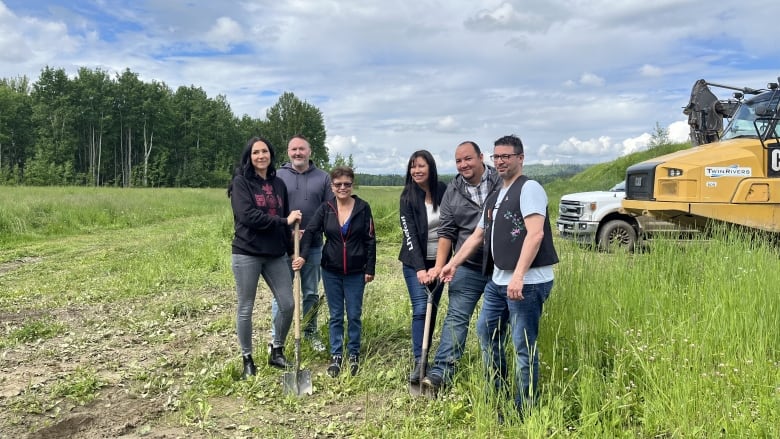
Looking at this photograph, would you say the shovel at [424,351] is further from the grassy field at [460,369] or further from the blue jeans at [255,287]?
the blue jeans at [255,287]

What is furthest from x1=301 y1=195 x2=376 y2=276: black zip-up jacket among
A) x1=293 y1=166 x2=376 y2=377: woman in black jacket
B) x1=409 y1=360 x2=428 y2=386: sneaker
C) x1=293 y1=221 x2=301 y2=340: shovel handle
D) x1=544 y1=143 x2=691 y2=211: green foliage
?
x1=544 y1=143 x2=691 y2=211: green foliage

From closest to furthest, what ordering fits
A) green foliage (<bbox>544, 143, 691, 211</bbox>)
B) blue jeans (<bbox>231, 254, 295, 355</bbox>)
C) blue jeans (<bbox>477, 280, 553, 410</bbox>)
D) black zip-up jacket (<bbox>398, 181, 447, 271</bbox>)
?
blue jeans (<bbox>477, 280, 553, 410</bbox>) < black zip-up jacket (<bbox>398, 181, 447, 271</bbox>) < blue jeans (<bbox>231, 254, 295, 355</bbox>) < green foliage (<bbox>544, 143, 691, 211</bbox>)

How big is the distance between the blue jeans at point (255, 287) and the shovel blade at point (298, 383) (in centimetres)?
55

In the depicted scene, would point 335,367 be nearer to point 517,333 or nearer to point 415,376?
point 415,376

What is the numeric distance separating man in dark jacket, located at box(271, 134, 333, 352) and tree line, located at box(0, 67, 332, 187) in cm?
4592

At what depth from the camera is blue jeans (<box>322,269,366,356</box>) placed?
4629 mm

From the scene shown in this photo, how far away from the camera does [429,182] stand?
4.28 m

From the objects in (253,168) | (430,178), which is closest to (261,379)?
(253,168)

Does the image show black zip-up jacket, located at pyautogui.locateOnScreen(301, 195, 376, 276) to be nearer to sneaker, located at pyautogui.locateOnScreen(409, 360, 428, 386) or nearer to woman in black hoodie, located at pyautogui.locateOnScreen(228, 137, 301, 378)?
woman in black hoodie, located at pyautogui.locateOnScreen(228, 137, 301, 378)

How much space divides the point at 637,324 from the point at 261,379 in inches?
111

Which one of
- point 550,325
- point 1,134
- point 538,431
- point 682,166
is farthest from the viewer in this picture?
point 1,134

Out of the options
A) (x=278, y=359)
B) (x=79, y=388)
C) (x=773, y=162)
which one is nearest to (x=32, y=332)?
(x=79, y=388)

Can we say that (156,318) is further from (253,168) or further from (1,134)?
(1,134)

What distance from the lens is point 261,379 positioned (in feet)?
14.8
